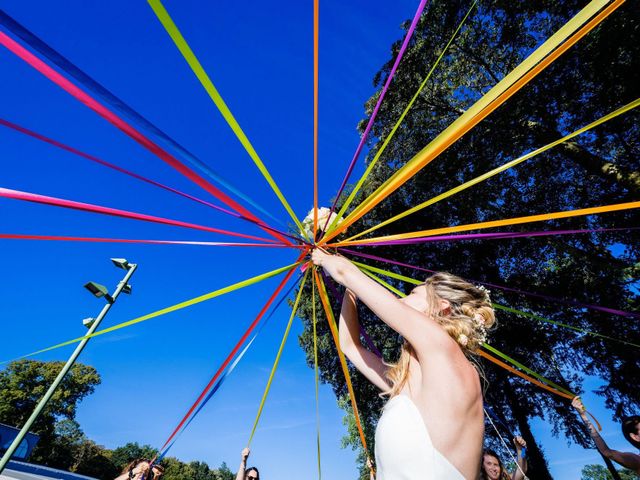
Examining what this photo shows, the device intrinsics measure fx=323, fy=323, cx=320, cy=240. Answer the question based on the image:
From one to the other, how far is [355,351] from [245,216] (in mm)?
1241

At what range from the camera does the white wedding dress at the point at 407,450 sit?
1.02 meters

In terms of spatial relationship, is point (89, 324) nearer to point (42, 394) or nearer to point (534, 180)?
point (534, 180)

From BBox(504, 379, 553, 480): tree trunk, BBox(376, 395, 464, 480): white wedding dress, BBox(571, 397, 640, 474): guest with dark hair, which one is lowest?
BBox(376, 395, 464, 480): white wedding dress

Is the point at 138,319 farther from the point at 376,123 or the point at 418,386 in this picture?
the point at 376,123

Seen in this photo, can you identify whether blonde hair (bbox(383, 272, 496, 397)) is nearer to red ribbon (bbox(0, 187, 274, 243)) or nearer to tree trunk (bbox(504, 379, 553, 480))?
red ribbon (bbox(0, 187, 274, 243))

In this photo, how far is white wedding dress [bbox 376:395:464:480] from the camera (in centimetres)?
102

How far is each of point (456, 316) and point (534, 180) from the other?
9371 millimetres

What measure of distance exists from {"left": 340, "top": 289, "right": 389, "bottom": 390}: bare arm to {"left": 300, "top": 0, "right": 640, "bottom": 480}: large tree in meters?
6.36

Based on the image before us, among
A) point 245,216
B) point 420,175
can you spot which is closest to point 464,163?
point 420,175

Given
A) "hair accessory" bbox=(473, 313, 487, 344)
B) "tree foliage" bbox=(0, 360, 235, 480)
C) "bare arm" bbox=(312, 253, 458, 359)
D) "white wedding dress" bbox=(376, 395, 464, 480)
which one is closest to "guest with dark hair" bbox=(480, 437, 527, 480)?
"hair accessory" bbox=(473, 313, 487, 344)

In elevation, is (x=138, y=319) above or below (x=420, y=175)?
below

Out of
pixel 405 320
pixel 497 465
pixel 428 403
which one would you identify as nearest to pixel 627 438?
pixel 497 465

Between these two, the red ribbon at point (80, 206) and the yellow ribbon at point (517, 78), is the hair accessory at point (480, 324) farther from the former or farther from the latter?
the red ribbon at point (80, 206)

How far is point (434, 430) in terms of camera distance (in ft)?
3.47
